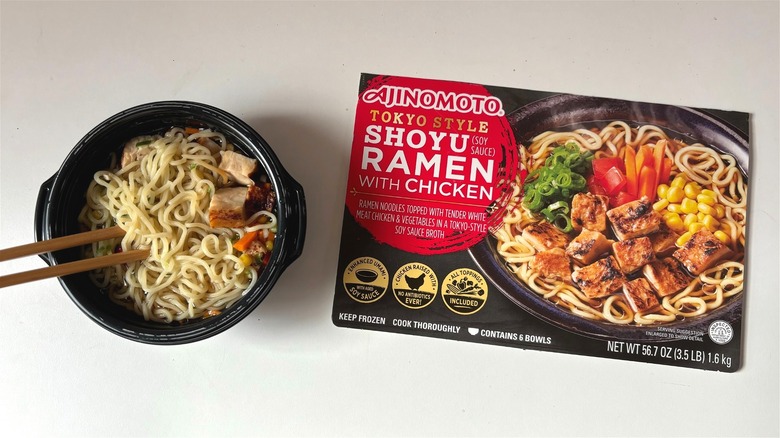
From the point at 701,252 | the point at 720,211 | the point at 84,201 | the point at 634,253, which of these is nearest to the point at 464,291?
the point at 634,253

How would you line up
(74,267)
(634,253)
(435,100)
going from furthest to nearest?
(435,100)
(634,253)
(74,267)

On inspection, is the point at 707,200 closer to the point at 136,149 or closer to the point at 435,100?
the point at 435,100

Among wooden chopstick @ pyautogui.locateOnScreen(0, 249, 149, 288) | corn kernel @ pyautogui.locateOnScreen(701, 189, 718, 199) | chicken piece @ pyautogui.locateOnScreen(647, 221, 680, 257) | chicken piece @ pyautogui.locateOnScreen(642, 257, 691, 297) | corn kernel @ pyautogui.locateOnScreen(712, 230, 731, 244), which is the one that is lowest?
wooden chopstick @ pyautogui.locateOnScreen(0, 249, 149, 288)

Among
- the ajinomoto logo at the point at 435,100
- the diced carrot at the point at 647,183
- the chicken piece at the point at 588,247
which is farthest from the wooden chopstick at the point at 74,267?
the diced carrot at the point at 647,183

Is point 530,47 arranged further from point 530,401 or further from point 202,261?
point 202,261

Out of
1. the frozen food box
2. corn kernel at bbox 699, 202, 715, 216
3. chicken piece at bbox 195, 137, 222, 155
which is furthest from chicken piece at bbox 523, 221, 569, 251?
chicken piece at bbox 195, 137, 222, 155

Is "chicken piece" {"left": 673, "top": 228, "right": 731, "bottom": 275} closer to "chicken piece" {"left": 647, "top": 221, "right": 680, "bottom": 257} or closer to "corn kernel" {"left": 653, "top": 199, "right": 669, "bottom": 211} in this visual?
"chicken piece" {"left": 647, "top": 221, "right": 680, "bottom": 257}
